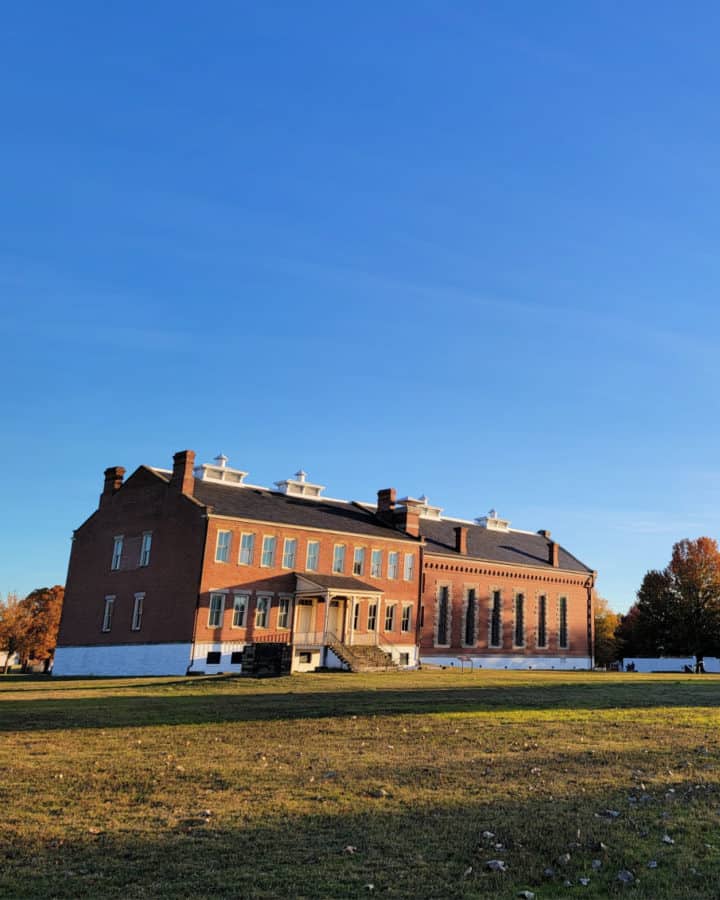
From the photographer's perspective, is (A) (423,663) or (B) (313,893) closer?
(B) (313,893)

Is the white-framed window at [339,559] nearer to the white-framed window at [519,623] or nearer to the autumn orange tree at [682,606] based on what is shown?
the white-framed window at [519,623]

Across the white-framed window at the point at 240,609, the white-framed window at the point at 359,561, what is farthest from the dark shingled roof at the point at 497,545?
the white-framed window at the point at 240,609

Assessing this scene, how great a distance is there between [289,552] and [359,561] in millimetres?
5722

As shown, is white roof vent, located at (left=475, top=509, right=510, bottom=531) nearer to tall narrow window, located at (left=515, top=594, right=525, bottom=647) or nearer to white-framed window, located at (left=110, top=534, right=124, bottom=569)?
tall narrow window, located at (left=515, top=594, right=525, bottom=647)

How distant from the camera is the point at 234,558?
156ft

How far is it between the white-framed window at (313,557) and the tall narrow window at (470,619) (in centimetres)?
1424

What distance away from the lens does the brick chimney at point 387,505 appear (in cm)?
5856

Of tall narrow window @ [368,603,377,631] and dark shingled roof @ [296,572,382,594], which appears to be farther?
tall narrow window @ [368,603,377,631]

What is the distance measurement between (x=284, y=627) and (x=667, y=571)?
1675 inches

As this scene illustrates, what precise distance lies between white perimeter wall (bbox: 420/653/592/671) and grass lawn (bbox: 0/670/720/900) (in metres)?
39.1

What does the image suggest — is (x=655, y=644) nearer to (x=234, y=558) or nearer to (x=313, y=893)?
(x=234, y=558)

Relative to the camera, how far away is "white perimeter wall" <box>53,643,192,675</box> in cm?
4544

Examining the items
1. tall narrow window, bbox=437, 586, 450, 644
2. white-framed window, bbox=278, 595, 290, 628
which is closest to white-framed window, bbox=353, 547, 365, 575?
white-framed window, bbox=278, 595, 290, 628

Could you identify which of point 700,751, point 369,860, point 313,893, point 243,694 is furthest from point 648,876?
point 243,694
